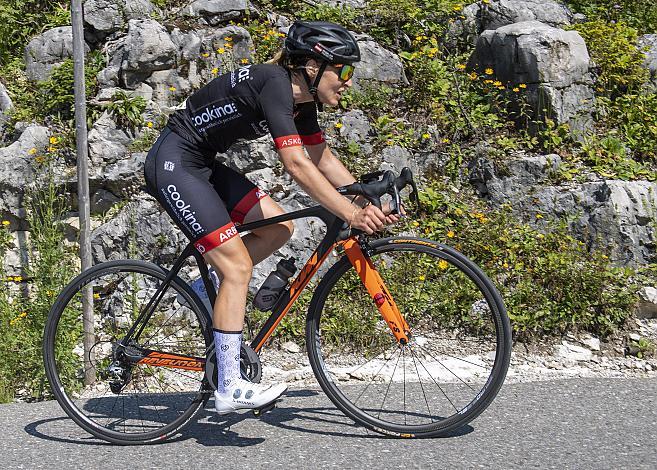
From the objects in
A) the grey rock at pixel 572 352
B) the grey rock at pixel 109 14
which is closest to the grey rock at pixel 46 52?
the grey rock at pixel 109 14


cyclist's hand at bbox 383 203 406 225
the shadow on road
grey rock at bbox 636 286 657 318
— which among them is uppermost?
cyclist's hand at bbox 383 203 406 225

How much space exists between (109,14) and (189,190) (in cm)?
487

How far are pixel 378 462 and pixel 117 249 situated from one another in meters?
3.53

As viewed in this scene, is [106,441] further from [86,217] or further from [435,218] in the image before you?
Answer: [435,218]

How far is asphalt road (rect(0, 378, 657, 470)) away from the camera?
165 inches

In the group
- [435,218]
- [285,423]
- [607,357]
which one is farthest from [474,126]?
[285,423]

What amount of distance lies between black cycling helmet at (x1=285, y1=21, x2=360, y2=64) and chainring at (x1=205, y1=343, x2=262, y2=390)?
155 centimetres

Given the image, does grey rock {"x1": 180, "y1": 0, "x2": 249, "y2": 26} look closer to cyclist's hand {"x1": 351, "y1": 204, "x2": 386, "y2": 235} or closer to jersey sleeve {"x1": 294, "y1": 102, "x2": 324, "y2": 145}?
jersey sleeve {"x1": 294, "y1": 102, "x2": 324, "y2": 145}

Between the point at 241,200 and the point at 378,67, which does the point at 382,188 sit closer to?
the point at 241,200

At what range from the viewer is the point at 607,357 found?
5.93 metres

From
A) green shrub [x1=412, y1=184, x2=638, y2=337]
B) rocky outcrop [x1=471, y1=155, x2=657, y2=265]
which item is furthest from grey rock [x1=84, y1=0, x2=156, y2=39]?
rocky outcrop [x1=471, y1=155, x2=657, y2=265]

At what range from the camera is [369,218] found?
4246 millimetres

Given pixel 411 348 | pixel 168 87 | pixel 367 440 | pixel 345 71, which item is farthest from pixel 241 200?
pixel 168 87


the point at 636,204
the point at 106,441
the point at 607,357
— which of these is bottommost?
the point at 607,357
